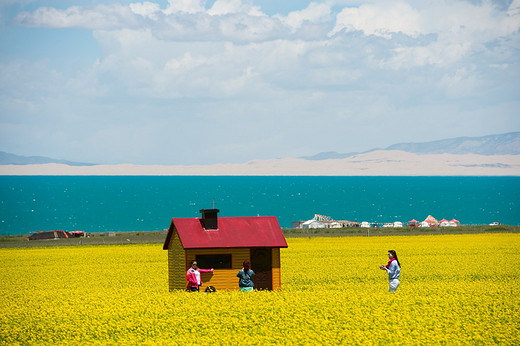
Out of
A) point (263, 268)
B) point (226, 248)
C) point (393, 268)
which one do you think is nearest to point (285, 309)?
point (393, 268)

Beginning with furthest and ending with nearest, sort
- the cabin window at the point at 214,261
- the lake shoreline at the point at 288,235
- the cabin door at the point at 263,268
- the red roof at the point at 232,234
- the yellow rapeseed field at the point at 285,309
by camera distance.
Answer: the lake shoreline at the point at 288,235, the cabin door at the point at 263,268, the cabin window at the point at 214,261, the red roof at the point at 232,234, the yellow rapeseed field at the point at 285,309

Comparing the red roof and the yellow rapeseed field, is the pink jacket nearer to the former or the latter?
the yellow rapeseed field

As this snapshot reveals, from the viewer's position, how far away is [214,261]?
35344mm

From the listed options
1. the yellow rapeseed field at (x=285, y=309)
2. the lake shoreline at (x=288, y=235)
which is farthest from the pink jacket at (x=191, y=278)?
the lake shoreline at (x=288, y=235)

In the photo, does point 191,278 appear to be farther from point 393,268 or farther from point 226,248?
point 393,268

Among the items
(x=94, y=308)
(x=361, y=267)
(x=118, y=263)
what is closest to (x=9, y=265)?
(x=118, y=263)

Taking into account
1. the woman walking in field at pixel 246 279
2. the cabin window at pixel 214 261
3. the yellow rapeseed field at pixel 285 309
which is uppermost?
the cabin window at pixel 214 261

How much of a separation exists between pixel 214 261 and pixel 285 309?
24.3 feet

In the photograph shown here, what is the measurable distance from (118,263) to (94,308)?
1049 inches

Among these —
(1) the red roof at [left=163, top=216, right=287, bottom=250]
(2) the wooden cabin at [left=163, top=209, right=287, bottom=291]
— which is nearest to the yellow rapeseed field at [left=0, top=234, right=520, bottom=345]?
(2) the wooden cabin at [left=163, top=209, right=287, bottom=291]

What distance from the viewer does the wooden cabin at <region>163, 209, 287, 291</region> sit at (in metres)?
35.2

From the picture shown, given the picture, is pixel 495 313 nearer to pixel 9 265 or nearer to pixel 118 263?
pixel 118 263

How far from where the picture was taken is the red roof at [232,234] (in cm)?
3522

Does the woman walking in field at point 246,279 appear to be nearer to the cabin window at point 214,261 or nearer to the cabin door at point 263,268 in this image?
the cabin window at point 214,261
